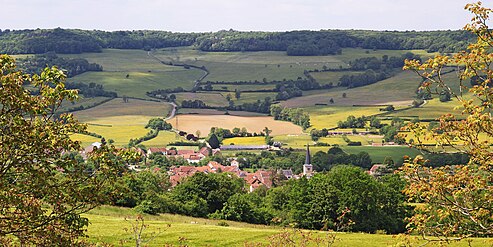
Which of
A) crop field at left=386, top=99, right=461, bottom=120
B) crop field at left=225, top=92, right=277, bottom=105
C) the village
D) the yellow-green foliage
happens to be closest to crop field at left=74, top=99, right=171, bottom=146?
the village

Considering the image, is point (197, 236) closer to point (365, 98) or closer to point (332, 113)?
point (332, 113)

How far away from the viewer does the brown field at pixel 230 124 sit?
152 meters

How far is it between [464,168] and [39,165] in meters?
8.38

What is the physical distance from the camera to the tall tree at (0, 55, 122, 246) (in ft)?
38.9

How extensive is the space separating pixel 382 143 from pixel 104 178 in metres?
123

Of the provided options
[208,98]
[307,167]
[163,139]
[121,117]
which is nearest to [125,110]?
[121,117]

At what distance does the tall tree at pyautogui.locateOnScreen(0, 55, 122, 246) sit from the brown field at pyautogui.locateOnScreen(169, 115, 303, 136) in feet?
445

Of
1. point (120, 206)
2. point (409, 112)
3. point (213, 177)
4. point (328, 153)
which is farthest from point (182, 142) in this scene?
point (120, 206)

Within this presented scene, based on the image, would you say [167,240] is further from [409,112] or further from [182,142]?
[409,112]

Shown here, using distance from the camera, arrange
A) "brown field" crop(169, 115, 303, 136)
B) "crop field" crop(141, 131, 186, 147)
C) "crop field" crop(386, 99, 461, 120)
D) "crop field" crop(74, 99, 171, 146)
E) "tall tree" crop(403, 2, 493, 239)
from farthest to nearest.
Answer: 1. "brown field" crop(169, 115, 303, 136)
2. "crop field" crop(386, 99, 461, 120)
3. "crop field" crop(74, 99, 171, 146)
4. "crop field" crop(141, 131, 186, 147)
5. "tall tree" crop(403, 2, 493, 239)

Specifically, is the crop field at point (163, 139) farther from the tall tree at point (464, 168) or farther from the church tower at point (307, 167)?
the tall tree at point (464, 168)

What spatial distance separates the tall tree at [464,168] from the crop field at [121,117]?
12095 centimetres

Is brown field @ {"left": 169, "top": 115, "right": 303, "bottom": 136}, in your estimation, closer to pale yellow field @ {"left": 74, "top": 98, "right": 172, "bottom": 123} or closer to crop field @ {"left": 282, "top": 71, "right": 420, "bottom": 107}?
pale yellow field @ {"left": 74, "top": 98, "right": 172, "bottom": 123}

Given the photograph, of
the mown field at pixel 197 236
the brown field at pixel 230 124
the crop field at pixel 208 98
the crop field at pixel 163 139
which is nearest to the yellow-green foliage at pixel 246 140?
the brown field at pixel 230 124
